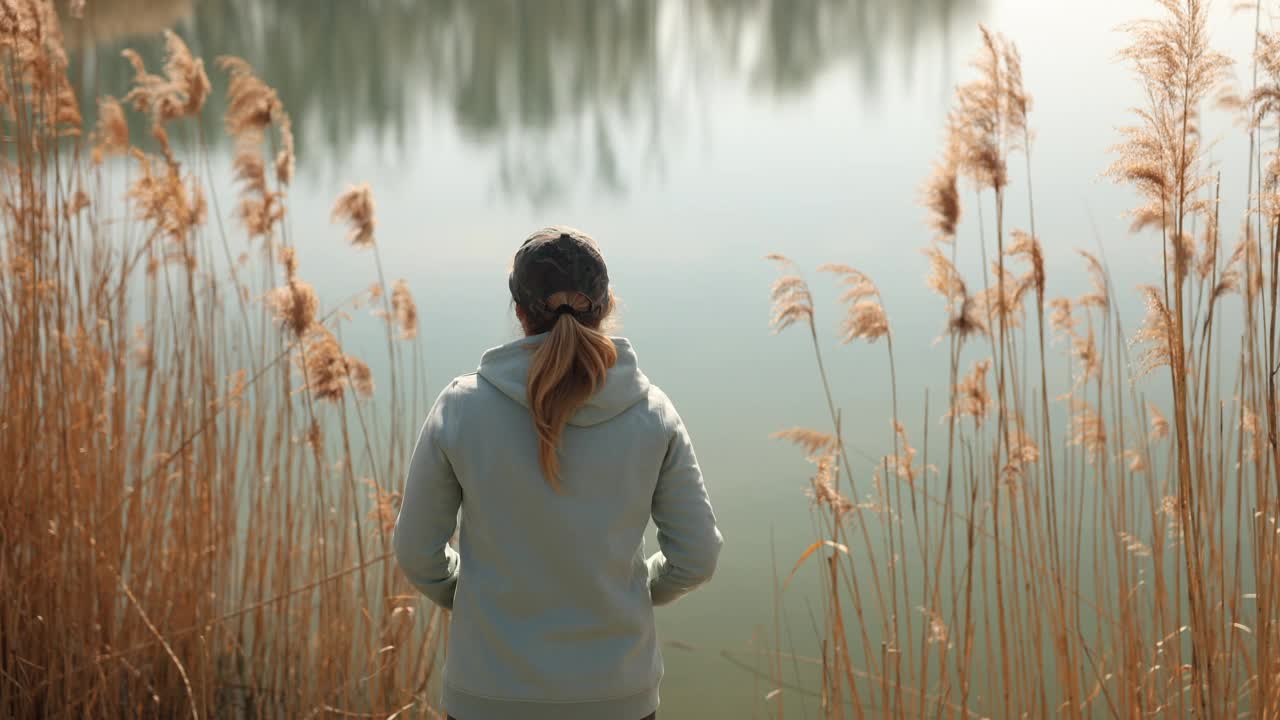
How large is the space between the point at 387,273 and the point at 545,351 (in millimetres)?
5468

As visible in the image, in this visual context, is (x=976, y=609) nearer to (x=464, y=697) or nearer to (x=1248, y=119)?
(x=1248, y=119)

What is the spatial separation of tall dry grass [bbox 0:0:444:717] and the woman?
1013 mm

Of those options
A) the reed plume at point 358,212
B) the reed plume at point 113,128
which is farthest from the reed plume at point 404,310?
the reed plume at point 113,128

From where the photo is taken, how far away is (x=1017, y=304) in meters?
2.40

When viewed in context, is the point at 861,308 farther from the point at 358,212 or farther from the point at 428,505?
the point at 358,212

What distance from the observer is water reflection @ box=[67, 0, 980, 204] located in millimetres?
10594

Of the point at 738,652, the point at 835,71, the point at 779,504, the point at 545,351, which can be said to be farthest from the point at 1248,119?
the point at 835,71

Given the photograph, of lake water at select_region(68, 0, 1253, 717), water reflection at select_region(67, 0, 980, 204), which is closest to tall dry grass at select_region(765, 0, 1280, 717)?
lake water at select_region(68, 0, 1253, 717)

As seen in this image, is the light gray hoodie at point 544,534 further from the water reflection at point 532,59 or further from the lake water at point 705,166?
the water reflection at point 532,59

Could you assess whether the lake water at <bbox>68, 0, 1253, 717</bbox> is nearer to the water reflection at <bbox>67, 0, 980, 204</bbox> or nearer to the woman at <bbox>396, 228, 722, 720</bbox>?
the water reflection at <bbox>67, 0, 980, 204</bbox>

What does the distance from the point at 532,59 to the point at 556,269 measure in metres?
12.9

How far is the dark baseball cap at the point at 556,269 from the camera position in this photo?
1604 mm

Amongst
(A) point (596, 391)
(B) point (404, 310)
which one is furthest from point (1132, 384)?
(B) point (404, 310)

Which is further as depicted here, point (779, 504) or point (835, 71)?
point (835, 71)
